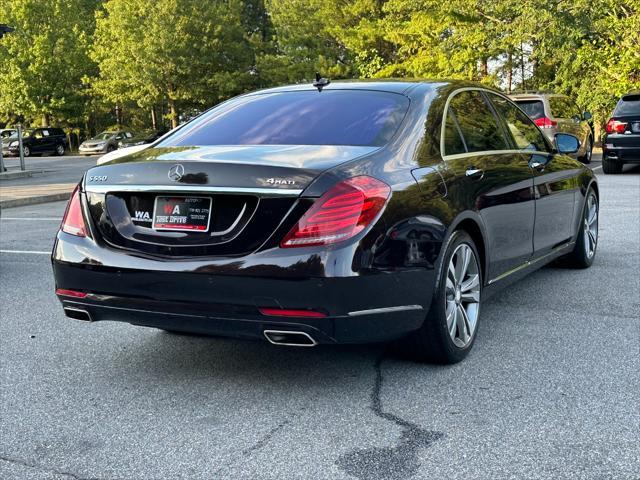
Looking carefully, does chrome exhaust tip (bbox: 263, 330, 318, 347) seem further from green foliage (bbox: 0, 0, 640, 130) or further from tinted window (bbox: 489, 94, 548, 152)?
green foliage (bbox: 0, 0, 640, 130)

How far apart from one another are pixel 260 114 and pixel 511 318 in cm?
212

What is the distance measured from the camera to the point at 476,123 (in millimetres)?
4727

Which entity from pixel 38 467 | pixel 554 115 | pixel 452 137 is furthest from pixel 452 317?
pixel 554 115

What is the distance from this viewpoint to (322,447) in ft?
9.98

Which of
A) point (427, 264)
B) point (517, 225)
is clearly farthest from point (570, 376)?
point (517, 225)

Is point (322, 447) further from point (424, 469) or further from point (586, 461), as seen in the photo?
point (586, 461)

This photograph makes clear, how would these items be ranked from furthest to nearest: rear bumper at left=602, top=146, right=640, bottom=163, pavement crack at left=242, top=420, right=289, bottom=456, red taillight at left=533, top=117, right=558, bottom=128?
red taillight at left=533, top=117, right=558, bottom=128, rear bumper at left=602, top=146, right=640, bottom=163, pavement crack at left=242, top=420, right=289, bottom=456

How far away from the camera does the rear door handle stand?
4229mm

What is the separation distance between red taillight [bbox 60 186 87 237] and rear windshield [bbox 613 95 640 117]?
47.1ft

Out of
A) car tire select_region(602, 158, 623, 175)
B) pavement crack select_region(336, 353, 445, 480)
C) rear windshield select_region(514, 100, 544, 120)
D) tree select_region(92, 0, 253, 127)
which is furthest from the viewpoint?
tree select_region(92, 0, 253, 127)

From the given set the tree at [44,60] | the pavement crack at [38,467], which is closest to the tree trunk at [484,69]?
the pavement crack at [38,467]

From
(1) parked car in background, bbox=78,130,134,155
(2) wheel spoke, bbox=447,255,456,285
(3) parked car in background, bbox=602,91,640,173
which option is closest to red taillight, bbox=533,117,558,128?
(3) parked car in background, bbox=602,91,640,173

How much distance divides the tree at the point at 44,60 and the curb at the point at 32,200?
110ft

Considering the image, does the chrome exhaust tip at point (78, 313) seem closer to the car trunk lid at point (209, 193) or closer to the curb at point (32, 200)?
the car trunk lid at point (209, 193)
